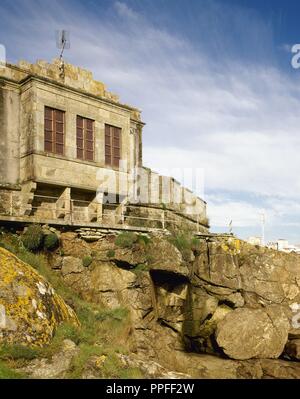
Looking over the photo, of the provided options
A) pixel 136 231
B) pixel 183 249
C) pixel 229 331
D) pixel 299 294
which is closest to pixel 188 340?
pixel 229 331

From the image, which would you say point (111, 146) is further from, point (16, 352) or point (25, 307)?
point (16, 352)

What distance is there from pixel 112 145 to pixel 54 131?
139 inches

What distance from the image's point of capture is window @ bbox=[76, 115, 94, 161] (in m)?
19.4

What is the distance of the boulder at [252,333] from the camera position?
17812mm

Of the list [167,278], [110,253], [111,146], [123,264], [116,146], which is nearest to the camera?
[110,253]

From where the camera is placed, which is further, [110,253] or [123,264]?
[123,264]

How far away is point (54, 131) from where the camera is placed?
18422mm

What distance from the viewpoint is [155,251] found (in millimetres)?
18594

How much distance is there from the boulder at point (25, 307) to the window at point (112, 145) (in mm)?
10928

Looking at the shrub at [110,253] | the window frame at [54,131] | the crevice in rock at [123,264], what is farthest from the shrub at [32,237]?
the window frame at [54,131]

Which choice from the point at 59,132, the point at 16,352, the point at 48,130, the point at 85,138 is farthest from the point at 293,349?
the point at 48,130

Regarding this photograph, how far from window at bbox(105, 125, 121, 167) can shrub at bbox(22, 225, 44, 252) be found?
6.23 meters

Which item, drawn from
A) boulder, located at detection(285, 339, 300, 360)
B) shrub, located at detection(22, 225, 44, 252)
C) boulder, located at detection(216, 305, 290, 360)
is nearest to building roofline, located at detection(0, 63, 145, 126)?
shrub, located at detection(22, 225, 44, 252)

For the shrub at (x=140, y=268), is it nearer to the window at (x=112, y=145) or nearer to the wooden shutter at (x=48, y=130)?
the window at (x=112, y=145)
